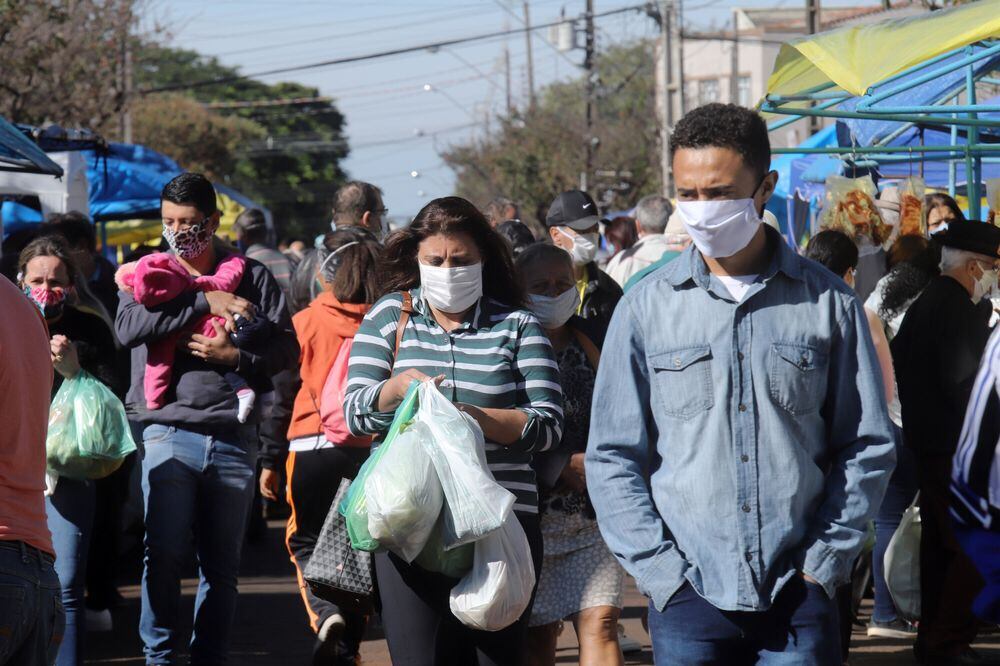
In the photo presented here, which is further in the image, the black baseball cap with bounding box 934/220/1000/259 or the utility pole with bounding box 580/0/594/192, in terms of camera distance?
the utility pole with bounding box 580/0/594/192

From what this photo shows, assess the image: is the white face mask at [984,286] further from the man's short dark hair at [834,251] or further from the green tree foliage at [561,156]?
the green tree foliage at [561,156]

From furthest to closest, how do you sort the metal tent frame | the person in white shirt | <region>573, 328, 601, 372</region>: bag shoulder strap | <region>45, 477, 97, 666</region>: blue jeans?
the person in white shirt < the metal tent frame < <region>45, 477, 97, 666</region>: blue jeans < <region>573, 328, 601, 372</region>: bag shoulder strap

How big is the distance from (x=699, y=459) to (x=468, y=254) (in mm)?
1518

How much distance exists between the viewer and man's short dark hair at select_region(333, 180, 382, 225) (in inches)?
292

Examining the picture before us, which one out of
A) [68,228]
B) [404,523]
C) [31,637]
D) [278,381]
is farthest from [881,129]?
[31,637]

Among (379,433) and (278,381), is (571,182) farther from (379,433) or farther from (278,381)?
(379,433)

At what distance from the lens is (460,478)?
14.1 ft

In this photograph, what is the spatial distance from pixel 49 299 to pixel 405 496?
239cm

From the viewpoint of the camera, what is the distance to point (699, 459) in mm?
3428

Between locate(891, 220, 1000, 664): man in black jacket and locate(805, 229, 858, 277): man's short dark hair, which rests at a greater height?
locate(805, 229, 858, 277): man's short dark hair

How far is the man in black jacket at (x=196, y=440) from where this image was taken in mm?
5844

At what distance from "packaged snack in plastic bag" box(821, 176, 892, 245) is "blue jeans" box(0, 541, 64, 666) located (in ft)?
19.6

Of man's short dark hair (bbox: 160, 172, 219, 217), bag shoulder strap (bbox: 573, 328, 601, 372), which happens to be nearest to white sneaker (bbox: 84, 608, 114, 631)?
man's short dark hair (bbox: 160, 172, 219, 217)

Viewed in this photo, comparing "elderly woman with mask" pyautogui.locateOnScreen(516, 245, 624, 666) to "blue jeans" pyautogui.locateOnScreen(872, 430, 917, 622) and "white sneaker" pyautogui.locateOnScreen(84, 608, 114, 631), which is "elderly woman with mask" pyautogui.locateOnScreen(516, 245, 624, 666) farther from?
"white sneaker" pyautogui.locateOnScreen(84, 608, 114, 631)
